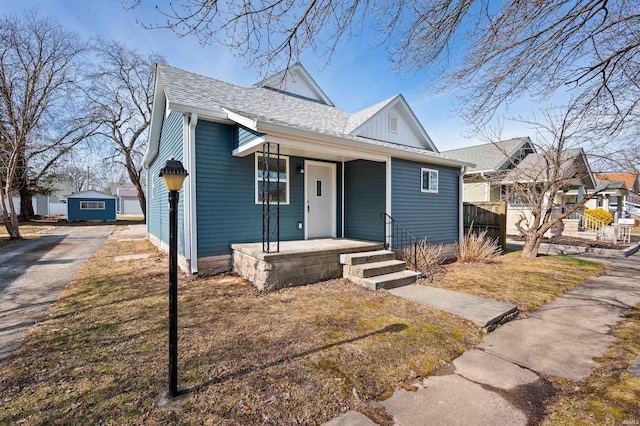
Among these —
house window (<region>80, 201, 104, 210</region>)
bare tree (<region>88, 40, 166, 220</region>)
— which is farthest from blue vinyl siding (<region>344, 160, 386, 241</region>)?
house window (<region>80, 201, 104, 210</region>)

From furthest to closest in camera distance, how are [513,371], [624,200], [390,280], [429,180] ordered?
1. [624,200]
2. [429,180]
3. [390,280]
4. [513,371]

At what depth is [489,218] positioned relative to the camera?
10.8 meters

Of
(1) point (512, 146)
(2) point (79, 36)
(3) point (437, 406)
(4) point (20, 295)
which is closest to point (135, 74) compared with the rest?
(2) point (79, 36)

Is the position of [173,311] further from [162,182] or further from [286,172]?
[162,182]

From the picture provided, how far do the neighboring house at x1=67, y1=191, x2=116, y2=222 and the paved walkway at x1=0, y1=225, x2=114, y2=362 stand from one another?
1654cm

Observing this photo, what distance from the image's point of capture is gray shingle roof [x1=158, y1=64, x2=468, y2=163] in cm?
663

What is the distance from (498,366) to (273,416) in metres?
2.32

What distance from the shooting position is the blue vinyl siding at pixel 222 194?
613 centimetres

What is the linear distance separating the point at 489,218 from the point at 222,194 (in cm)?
944

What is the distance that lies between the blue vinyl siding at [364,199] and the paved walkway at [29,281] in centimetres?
A: 660

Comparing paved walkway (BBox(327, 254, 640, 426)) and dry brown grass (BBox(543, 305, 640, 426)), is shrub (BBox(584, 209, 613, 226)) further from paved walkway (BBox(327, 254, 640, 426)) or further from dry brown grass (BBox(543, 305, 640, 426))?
dry brown grass (BBox(543, 305, 640, 426))

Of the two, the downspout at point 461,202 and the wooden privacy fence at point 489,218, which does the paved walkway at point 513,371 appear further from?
the wooden privacy fence at point 489,218

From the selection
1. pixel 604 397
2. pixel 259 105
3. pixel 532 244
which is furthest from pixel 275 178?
pixel 532 244

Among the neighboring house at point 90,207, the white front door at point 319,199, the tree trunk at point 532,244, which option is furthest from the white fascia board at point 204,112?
the neighboring house at point 90,207
